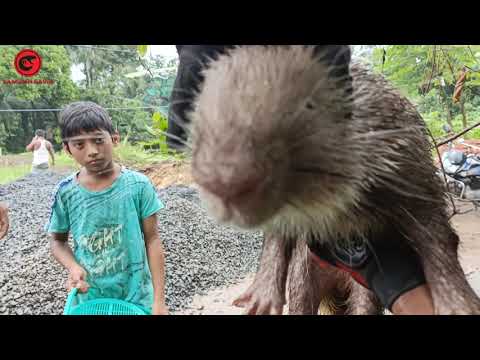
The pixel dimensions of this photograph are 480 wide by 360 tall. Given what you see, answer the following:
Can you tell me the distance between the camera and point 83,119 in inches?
55.4

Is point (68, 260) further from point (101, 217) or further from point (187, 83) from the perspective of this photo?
point (187, 83)

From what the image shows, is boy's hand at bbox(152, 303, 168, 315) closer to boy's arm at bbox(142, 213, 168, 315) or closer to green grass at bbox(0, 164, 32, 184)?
boy's arm at bbox(142, 213, 168, 315)

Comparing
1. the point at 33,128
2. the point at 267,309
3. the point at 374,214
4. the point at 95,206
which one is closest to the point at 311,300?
the point at 267,309

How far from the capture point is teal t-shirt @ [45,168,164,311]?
1.39 metres

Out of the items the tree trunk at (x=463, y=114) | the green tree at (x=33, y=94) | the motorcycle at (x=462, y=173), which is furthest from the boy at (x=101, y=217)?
the tree trunk at (x=463, y=114)

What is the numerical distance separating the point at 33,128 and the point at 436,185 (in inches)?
54.9

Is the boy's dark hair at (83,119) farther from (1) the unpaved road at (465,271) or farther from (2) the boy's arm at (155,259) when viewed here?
(1) the unpaved road at (465,271)

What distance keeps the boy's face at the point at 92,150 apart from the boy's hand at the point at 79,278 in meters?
0.34

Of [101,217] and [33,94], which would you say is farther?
[33,94]

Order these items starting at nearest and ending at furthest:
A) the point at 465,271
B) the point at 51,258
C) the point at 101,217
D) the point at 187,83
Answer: the point at 187,83
the point at 465,271
the point at 101,217
the point at 51,258

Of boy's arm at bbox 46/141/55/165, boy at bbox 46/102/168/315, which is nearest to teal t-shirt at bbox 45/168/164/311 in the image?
boy at bbox 46/102/168/315

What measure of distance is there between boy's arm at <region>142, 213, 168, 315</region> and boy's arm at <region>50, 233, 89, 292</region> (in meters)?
0.23

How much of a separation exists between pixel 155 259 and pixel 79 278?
259mm

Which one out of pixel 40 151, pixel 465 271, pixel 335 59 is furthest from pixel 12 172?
pixel 465 271
